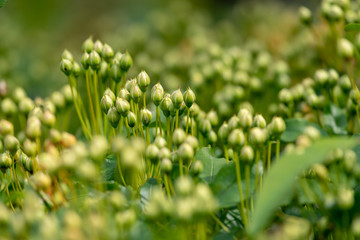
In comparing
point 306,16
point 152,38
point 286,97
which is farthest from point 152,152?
point 152,38

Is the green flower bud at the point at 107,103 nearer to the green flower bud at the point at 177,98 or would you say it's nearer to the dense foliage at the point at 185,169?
the dense foliage at the point at 185,169

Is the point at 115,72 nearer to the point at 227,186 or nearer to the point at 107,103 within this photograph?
the point at 107,103

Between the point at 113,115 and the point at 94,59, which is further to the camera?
the point at 94,59

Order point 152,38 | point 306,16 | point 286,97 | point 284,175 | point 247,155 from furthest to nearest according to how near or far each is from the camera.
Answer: point 152,38, point 306,16, point 286,97, point 247,155, point 284,175

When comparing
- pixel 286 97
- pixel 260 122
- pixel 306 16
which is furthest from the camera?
pixel 306 16

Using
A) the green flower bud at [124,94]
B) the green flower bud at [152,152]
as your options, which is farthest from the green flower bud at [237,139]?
the green flower bud at [124,94]

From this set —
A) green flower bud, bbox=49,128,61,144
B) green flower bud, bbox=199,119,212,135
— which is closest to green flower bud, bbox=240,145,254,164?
green flower bud, bbox=199,119,212,135

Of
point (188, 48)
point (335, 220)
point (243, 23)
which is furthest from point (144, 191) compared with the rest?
point (243, 23)
